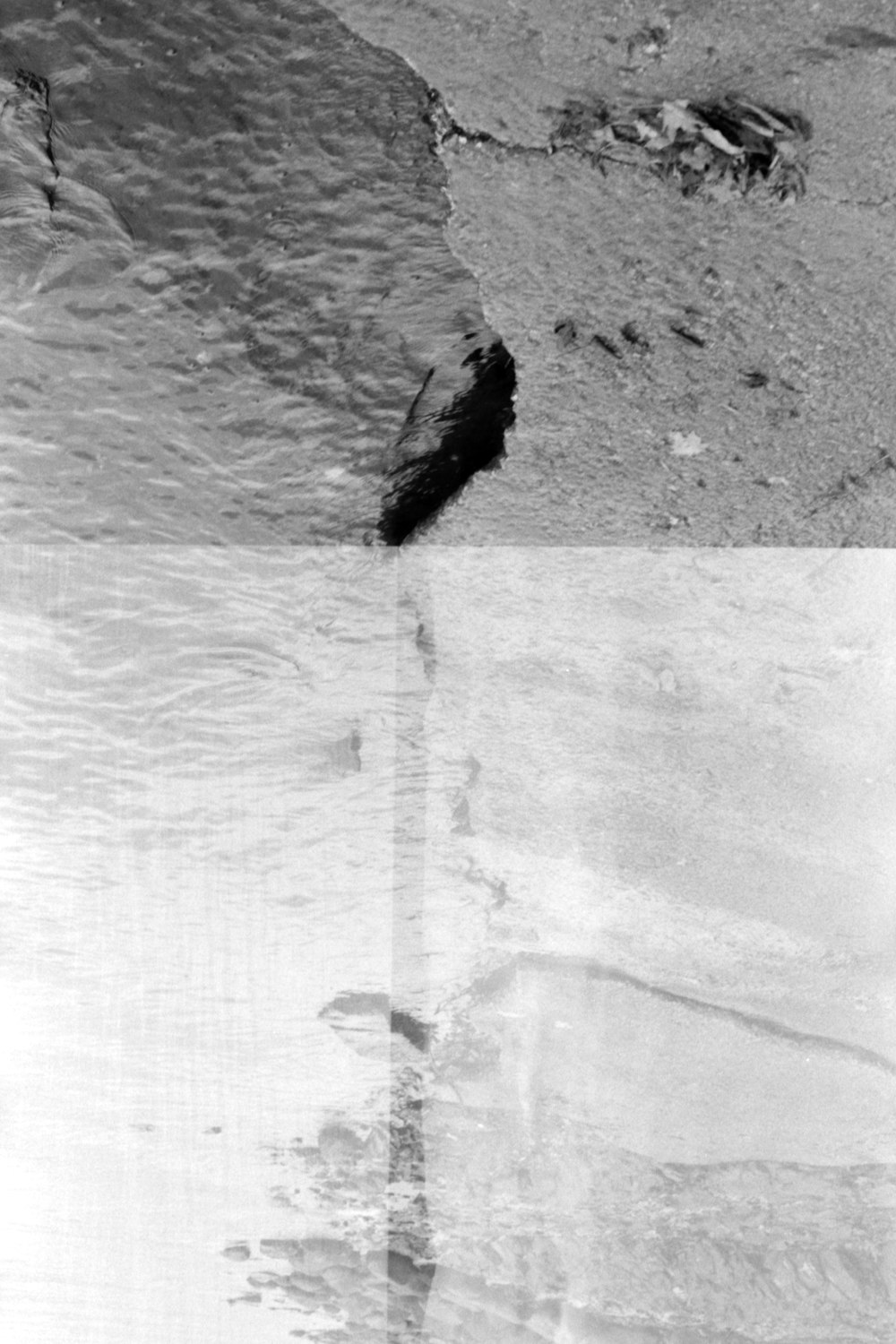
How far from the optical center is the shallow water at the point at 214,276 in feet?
5.74

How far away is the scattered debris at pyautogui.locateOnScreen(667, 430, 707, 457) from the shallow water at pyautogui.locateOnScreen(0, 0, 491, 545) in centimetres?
49

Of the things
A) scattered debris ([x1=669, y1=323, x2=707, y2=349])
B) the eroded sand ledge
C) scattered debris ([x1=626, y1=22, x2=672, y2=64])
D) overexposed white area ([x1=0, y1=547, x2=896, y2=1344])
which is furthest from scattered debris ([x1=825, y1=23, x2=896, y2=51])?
overexposed white area ([x1=0, y1=547, x2=896, y2=1344])

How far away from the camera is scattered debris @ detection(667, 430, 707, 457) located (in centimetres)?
196

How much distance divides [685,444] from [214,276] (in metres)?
1.03

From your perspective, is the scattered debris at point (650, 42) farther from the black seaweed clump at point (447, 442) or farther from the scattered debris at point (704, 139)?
the black seaweed clump at point (447, 442)

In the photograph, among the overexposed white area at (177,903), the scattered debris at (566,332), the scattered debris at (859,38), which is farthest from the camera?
the overexposed white area at (177,903)

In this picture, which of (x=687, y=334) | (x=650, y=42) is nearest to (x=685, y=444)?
(x=687, y=334)

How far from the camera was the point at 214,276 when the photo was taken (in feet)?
6.11

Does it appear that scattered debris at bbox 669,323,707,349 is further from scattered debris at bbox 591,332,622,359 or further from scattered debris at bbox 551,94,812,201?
scattered debris at bbox 551,94,812,201

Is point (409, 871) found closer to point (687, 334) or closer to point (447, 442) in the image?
point (447, 442)

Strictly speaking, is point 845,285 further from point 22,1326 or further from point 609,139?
point 22,1326

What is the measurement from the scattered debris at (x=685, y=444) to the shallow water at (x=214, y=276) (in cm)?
49

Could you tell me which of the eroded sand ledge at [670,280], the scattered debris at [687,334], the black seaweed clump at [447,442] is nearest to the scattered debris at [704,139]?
the eroded sand ledge at [670,280]

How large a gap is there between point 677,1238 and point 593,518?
5.97 ft
